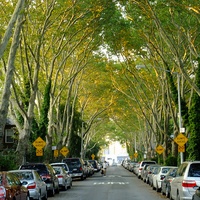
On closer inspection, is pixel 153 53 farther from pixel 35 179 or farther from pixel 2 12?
pixel 35 179

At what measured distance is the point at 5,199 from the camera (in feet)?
43.4

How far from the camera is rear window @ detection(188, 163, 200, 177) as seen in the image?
16.2m

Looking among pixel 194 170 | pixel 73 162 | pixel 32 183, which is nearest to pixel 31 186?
pixel 32 183

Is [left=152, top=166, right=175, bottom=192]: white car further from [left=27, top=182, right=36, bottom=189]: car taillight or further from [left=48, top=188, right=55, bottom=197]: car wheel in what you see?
[left=27, top=182, right=36, bottom=189]: car taillight

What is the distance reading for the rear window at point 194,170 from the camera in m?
16.2

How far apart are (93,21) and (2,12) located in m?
6.80

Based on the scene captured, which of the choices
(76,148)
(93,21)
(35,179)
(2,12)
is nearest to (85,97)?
(76,148)

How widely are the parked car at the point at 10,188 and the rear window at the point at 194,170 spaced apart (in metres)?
5.39

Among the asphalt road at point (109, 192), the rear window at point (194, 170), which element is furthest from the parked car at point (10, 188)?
the asphalt road at point (109, 192)

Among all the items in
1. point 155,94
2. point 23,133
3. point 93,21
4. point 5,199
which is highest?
point 93,21

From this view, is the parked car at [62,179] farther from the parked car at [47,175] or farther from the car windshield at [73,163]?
the car windshield at [73,163]

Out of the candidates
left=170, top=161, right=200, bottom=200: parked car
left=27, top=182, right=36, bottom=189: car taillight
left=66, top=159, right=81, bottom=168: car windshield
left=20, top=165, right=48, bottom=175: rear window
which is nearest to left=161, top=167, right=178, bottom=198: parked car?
left=170, top=161, right=200, bottom=200: parked car

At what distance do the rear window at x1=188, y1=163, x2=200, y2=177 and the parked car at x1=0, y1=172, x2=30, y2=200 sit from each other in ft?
17.7

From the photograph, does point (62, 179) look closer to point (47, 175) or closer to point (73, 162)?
point (47, 175)
